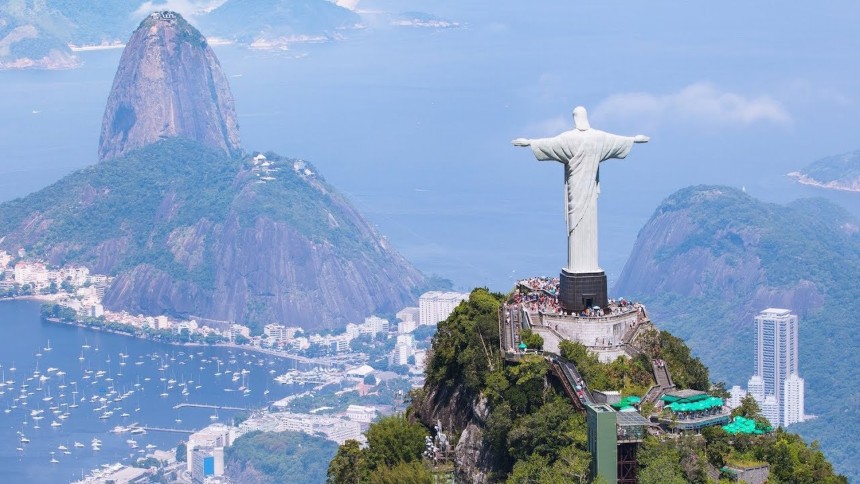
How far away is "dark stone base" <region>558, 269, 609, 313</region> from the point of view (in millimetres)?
43312

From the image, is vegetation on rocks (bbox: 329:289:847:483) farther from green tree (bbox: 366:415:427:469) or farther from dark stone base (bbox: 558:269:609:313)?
dark stone base (bbox: 558:269:609:313)

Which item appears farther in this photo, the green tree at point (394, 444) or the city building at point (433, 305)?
the city building at point (433, 305)

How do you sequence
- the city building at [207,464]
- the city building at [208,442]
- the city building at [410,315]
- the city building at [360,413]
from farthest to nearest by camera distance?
1. the city building at [410,315]
2. the city building at [360,413]
3. the city building at [208,442]
4. the city building at [207,464]

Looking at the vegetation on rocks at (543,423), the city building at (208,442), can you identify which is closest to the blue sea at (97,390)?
the city building at (208,442)

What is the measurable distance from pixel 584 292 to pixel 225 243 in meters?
145

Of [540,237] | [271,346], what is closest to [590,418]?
[271,346]

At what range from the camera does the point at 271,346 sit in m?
163

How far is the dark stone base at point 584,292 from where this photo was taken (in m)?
43.3

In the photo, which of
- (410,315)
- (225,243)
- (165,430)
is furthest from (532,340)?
(225,243)

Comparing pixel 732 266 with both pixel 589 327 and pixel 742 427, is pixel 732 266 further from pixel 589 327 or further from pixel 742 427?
pixel 742 427

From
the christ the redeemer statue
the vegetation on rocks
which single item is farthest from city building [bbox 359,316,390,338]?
the christ the redeemer statue

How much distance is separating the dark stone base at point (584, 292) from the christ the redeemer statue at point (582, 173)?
2 cm

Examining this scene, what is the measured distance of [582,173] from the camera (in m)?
42.8

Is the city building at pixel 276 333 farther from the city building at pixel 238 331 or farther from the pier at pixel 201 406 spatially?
the pier at pixel 201 406
